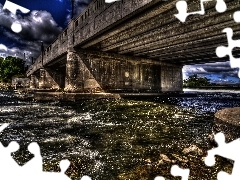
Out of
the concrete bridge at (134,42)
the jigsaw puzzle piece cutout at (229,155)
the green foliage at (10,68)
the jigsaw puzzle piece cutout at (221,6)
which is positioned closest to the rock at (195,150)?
the jigsaw puzzle piece cutout at (229,155)

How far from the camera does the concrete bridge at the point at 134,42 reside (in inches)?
428

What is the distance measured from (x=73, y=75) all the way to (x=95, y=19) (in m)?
5.73

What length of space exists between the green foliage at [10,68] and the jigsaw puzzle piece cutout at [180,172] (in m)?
102

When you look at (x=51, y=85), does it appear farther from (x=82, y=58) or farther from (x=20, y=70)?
(x=20, y=70)

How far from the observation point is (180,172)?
310 cm

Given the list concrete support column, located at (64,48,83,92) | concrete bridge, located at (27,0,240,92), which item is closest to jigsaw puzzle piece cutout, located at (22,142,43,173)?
concrete bridge, located at (27,0,240,92)

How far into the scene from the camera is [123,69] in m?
22.0

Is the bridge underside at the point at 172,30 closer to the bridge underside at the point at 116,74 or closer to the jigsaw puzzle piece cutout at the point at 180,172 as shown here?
the bridge underside at the point at 116,74

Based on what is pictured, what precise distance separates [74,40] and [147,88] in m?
10.1

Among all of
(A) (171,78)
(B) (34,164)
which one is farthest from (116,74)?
(B) (34,164)

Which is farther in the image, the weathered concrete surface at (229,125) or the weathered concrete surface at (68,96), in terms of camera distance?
the weathered concrete surface at (68,96)

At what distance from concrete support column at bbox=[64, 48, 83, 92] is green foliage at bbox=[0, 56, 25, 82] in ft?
279

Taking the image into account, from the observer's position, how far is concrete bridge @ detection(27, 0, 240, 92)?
1088 cm

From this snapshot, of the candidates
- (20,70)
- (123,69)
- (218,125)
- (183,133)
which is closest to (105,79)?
(123,69)
